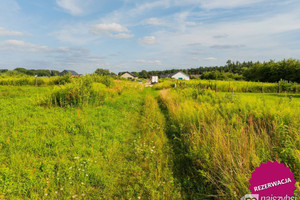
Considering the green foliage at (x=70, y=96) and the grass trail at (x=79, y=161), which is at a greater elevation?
the green foliage at (x=70, y=96)

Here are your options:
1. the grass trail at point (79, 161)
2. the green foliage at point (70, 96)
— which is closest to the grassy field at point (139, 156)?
the grass trail at point (79, 161)

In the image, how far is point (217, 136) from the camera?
13.0 feet

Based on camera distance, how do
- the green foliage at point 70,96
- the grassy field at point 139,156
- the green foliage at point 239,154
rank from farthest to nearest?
the green foliage at point 70,96 → the grassy field at point 139,156 → the green foliage at point 239,154

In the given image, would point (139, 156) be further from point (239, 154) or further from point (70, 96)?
point (70, 96)

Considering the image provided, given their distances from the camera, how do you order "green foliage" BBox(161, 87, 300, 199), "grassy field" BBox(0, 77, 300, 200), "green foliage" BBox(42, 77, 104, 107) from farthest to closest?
"green foliage" BBox(42, 77, 104, 107)
"grassy field" BBox(0, 77, 300, 200)
"green foliage" BBox(161, 87, 300, 199)

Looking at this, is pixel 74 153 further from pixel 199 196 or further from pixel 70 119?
pixel 199 196

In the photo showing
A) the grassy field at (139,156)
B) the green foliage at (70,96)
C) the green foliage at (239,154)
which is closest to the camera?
the green foliage at (239,154)

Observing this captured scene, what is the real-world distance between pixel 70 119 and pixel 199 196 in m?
6.00

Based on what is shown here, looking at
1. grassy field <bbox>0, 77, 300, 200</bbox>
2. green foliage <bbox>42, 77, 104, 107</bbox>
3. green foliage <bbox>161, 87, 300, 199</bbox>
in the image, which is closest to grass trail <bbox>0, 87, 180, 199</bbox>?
grassy field <bbox>0, 77, 300, 200</bbox>

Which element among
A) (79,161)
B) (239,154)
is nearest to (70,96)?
(79,161)

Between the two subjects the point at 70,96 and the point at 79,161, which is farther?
the point at 70,96

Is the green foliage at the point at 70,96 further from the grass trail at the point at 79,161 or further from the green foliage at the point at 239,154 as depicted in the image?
the green foliage at the point at 239,154

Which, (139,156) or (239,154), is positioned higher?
(239,154)

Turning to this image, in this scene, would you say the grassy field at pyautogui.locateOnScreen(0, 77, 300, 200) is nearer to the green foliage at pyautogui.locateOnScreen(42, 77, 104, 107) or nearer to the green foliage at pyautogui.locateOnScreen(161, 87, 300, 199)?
the green foliage at pyautogui.locateOnScreen(161, 87, 300, 199)
